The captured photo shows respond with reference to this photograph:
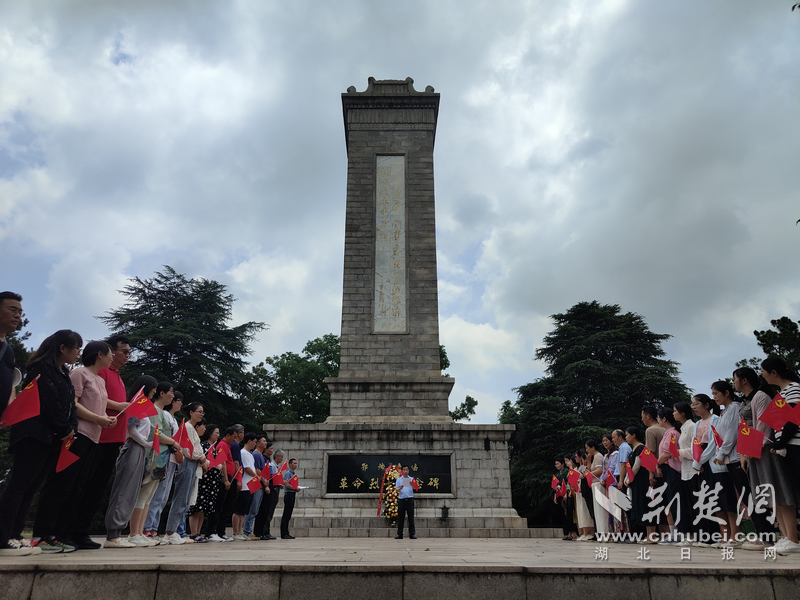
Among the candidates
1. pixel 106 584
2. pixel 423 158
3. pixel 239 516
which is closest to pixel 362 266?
pixel 423 158

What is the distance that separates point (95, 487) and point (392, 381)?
8.29 m

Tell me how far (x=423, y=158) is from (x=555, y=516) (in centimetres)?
1640

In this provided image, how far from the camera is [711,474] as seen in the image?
5113 millimetres

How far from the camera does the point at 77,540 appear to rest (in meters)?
4.00

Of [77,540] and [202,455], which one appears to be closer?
[77,540]

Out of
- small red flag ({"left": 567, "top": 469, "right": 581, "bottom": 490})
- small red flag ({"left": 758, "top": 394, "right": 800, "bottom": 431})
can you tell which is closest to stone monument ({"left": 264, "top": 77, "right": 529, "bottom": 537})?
small red flag ({"left": 567, "top": 469, "right": 581, "bottom": 490})

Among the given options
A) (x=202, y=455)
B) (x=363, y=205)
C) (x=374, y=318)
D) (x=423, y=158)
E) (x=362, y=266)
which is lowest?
(x=202, y=455)

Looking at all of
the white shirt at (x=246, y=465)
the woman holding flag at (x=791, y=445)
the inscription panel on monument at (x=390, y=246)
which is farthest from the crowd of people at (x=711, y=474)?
the inscription panel on monument at (x=390, y=246)

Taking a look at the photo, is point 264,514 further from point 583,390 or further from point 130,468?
point 583,390

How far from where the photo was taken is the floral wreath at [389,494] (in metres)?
9.48

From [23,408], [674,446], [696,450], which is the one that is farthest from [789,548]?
[23,408]

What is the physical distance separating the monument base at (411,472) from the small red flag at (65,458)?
22.0 feet

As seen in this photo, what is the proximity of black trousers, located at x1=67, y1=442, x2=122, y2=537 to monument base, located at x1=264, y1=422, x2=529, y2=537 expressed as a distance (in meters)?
6.10

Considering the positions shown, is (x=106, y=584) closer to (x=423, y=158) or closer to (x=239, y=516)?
(x=239, y=516)
